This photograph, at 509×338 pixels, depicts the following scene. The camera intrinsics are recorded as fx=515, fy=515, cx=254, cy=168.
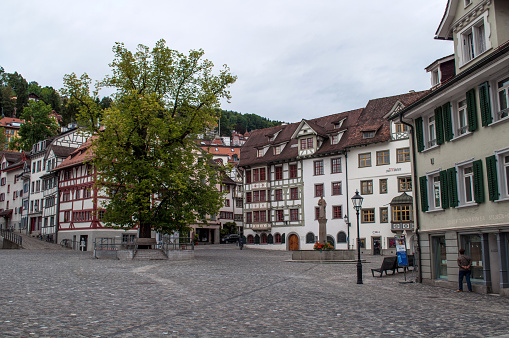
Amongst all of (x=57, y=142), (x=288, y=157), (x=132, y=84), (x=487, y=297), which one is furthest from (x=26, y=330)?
(x=57, y=142)

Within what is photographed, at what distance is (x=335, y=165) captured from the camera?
54781 mm

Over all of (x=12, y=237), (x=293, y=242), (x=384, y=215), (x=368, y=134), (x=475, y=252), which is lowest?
(x=475, y=252)

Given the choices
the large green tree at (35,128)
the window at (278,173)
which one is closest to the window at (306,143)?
the window at (278,173)

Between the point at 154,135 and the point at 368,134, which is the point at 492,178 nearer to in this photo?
the point at 154,135

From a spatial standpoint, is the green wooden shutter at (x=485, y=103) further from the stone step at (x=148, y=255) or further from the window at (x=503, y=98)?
the stone step at (x=148, y=255)

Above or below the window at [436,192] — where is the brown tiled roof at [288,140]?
above

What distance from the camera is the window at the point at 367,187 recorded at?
51.6 m

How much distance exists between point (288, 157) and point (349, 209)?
9.79 m

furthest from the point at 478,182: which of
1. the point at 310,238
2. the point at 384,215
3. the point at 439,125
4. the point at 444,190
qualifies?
the point at 310,238

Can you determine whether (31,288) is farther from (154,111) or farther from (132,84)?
(132,84)

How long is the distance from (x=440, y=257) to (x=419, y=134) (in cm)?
521

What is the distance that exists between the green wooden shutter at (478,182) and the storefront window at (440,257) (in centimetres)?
306

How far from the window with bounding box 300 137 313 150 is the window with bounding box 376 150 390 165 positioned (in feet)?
27.8

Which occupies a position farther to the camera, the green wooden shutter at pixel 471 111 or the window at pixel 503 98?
the green wooden shutter at pixel 471 111
